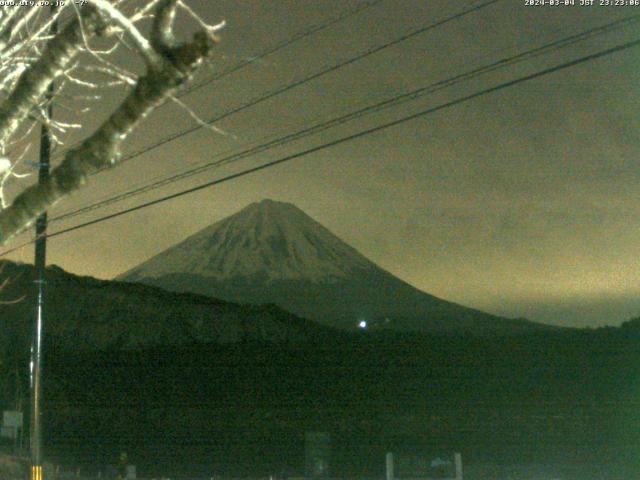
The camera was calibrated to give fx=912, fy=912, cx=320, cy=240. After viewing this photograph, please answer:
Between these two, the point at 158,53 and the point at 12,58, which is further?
the point at 12,58

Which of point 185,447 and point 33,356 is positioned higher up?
point 33,356

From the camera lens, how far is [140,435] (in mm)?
49375

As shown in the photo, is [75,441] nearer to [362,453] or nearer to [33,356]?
[362,453]

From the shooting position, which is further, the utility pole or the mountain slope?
the mountain slope

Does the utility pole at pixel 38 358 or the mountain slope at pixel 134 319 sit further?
the mountain slope at pixel 134 319

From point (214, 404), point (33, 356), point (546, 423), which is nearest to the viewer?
point (33, 356)

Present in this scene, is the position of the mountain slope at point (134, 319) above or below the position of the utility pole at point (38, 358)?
above

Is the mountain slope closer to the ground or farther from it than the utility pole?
farther from it

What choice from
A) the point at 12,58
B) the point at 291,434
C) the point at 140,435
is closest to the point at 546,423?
the point at 291,434

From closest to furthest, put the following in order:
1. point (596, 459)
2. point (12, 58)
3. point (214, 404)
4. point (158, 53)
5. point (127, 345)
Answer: point (158, 53) < point (12, 58) < point (596, 459) < point (214, 404) < point (127, 345)

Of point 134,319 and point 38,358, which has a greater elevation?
point 134,319

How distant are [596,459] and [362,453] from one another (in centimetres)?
1122

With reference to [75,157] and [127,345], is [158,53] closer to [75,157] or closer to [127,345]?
[75,157]

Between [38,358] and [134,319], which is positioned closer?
[38,358]
